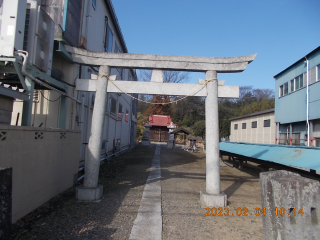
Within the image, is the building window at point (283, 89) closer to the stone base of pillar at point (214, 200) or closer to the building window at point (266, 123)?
the building window at point (266, 123)

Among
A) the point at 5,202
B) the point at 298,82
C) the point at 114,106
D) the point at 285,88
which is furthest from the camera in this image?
the point at 285,88

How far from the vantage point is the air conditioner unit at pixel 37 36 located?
4.70 m

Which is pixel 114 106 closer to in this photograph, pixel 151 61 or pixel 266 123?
pixel 151 61

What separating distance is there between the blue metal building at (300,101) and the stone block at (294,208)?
12.1 meters

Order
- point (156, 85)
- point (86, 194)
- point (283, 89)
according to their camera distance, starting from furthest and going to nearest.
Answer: point (283, 89) < point (156, 85) < point (86, 194)

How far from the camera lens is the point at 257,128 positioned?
19562mm

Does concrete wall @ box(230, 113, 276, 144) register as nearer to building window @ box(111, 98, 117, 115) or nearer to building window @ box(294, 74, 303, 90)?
building window @ box(294, 74, 303, 90)

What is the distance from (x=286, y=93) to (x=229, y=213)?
577 inches

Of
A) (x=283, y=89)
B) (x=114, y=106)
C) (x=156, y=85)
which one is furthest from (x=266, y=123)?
(x=156, y=85)

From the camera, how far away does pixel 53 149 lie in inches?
194

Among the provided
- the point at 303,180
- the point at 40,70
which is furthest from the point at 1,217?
the point at 40,70

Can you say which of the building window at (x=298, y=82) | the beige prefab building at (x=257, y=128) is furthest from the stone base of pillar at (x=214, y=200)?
the beige prefab building at (x=257, y=128)

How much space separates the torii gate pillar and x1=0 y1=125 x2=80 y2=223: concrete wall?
3506 mm

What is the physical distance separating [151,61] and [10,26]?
303 cm
